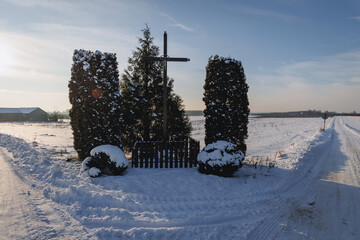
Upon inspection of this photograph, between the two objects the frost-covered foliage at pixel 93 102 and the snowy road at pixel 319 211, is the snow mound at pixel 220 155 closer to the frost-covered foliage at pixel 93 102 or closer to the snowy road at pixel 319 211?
the snowy road at pixel 319 211

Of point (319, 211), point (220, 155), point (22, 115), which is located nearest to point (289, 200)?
point (319, 211)

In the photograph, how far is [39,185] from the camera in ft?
22.3

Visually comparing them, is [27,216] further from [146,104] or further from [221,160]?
[146,104]

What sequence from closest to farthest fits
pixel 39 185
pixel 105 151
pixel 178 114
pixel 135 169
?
pixel 39 185, pixel 105 151, pixel 135 169, pixel 178 114

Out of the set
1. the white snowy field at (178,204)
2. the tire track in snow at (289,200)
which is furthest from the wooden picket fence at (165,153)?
the tire track in snow at (289,200)

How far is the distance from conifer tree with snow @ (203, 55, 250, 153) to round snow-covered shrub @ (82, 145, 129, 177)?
14.1 feet

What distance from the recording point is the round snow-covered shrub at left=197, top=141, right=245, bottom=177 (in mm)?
7551

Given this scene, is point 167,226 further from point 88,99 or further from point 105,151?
point 88,99

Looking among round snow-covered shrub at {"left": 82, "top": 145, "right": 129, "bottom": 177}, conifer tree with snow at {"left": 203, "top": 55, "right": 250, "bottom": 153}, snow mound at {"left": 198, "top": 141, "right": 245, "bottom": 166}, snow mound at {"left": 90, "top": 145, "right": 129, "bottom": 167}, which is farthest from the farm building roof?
snow mound at {"left": 198, "top": 141, "right": 245, "bottom": 166}

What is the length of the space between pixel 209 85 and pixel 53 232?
8101 millimetres

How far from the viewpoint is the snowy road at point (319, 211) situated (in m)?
4.19

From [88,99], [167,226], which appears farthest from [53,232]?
[88,99]

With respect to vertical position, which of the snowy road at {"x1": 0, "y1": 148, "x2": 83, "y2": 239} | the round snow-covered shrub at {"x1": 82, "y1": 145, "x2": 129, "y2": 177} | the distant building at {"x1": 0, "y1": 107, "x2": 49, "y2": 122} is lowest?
the snowy road at {"x1": 0, "y1": 148, "x2": 83, "y2": 239}

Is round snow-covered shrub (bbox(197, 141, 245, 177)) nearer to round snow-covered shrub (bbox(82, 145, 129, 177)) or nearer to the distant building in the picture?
round snow-covered shrub (bbox(82, 145, 129, 177))
